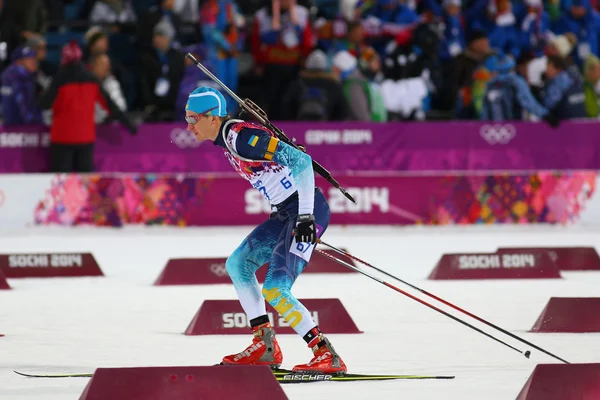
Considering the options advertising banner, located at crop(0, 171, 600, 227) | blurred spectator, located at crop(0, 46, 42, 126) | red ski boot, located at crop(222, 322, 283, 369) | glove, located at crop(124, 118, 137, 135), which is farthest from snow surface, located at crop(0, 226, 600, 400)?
blurred spectator, located at crop(0, 46, 42, 126)

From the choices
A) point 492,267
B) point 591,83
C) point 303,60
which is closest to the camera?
point 492,267

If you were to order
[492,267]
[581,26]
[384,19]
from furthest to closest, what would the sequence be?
1. [581,26]
2. [384,19]
3. [492,267]

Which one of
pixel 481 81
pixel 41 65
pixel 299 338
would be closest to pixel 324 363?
pixel 299 338

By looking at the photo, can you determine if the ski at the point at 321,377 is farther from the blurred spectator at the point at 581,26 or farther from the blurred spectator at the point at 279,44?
the blurred spectator at the point at 581,26

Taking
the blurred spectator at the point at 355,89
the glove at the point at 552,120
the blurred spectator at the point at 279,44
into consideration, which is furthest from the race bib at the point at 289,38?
the glove at the point at 552,120

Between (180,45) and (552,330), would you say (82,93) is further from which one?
(552,330)

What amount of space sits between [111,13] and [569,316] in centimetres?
1302

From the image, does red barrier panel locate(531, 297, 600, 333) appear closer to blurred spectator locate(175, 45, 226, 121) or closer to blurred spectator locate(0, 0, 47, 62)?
blurred spectator locate(175, 45, 226, 121)

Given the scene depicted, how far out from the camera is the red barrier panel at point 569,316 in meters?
9.75

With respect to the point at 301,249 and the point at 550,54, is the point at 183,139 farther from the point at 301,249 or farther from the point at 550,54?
the point at 301,249

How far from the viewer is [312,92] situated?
20062 millimetres

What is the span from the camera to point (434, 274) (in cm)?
1354

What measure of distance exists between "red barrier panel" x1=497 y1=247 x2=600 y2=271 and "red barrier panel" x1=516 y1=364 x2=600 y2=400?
7939 mm

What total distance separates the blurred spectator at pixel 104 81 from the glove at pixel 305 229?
11.7 m
